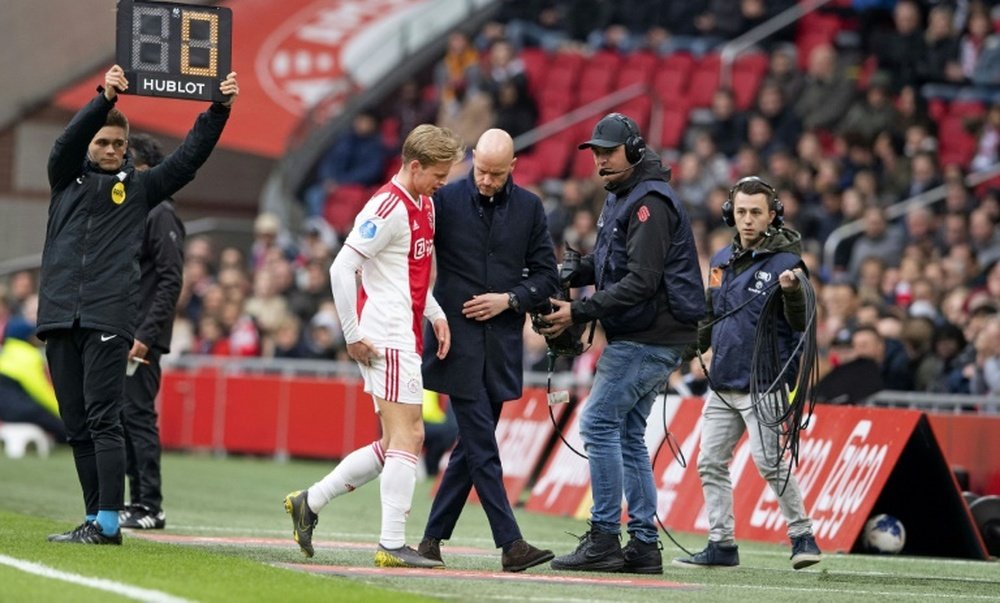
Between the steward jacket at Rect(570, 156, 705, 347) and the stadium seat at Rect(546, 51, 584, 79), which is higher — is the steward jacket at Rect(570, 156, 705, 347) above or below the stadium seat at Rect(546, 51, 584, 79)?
below

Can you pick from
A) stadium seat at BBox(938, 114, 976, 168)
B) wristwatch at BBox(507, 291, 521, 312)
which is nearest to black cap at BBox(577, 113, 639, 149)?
wristwatch at BBox(507, 291, 521, 312)

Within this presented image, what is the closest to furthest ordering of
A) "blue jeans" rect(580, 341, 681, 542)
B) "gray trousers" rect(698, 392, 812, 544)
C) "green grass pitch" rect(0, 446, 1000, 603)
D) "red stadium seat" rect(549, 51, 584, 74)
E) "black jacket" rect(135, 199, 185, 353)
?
"green grass pitch" rect(0, 446, 1000, 603)
"blue jeans" rect(580, 341, 681, 542)
"gray trousers" rect(698, 392, 812, 544)
"black jacket" rect(135, 199, 185, 353)
"red stadium seat" rect(549, 51, 584, 74)

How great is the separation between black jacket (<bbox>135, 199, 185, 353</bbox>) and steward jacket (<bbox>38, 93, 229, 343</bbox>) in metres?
1.73

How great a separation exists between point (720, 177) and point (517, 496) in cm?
720

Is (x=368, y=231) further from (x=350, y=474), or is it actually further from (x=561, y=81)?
(x=561, y=81)

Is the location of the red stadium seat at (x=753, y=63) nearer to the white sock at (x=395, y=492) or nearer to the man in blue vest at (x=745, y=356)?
the man in blue vest at (x=745, y=356)

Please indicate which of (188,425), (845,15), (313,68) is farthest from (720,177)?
(313,68)

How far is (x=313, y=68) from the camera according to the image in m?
30.7

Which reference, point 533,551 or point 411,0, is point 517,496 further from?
point 411,0

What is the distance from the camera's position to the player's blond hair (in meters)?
8.88

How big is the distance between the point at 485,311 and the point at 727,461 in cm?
204

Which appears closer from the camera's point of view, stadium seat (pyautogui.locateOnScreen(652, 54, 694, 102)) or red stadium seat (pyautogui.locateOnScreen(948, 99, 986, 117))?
red stadium seat (pyautogui.locateOnScreen(948, 99, 986, 117))

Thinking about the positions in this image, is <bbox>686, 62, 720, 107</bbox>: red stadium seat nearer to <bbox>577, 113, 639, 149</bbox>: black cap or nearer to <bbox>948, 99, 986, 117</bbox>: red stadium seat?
<bbox>948, 99, 986, 117</bbox>: red stadium seat

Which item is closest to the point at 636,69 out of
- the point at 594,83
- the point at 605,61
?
the point at 605,61
